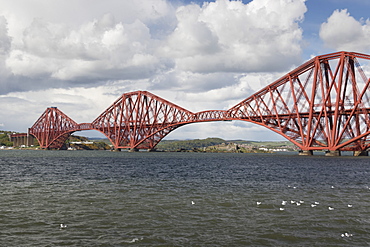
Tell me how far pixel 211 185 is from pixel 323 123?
245 ft

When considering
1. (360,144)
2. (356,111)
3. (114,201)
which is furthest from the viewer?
(360,144)

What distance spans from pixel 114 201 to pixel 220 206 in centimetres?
681

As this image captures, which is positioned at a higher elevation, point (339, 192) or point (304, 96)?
point (304, 96)

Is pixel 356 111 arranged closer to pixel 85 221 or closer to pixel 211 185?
pixel 211 185

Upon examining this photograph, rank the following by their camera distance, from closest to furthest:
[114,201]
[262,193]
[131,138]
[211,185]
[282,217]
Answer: [282,217] < [114,201] < [262,193] < [211,185] < [131,138]

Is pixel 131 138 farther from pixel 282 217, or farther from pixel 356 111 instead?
pixel 282 217

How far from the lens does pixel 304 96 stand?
9738 centimetres

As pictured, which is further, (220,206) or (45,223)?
(220,206)

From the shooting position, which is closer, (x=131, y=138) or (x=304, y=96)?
(x=304, y=96)

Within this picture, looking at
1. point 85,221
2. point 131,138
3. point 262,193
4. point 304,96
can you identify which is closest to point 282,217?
point 262,193

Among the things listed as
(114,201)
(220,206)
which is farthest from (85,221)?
(220,206)

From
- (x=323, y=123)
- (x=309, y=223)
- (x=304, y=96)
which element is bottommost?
(x=309, y=223)

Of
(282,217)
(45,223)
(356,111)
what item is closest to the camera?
(45,223)

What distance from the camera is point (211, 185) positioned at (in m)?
31.8
